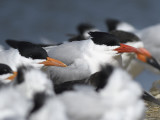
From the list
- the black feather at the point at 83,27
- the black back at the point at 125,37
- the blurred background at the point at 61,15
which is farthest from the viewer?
the blurred background at the point at 61,15

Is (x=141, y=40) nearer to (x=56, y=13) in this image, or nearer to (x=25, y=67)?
(x=25, y=67)

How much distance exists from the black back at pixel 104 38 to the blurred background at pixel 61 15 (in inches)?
283

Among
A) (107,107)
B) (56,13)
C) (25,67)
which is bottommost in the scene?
(107,107)

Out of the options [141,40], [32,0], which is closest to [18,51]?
[141,40]

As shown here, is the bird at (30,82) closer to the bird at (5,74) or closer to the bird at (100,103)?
the bird at (100,103)

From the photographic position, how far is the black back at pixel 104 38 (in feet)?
17.8

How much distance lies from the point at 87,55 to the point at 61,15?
34.7 ft

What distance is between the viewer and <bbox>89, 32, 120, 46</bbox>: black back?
5.42m

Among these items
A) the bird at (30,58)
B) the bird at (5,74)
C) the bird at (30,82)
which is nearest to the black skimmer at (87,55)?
the bird at (30,58)

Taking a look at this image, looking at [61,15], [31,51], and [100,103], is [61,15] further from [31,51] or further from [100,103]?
[100,103]

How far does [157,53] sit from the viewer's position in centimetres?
696

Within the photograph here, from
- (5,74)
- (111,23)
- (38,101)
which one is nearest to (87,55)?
(5,74)

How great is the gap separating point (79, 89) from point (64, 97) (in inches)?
5.9

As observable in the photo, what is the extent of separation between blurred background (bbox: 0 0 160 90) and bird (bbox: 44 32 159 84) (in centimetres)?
706
